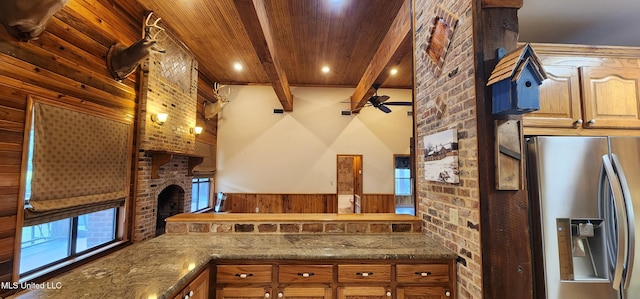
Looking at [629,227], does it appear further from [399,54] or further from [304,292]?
[399,54]

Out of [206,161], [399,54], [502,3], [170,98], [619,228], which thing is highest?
[399,54]

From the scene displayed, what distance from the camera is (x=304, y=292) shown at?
1846 mm

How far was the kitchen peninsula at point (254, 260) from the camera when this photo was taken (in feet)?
4.71

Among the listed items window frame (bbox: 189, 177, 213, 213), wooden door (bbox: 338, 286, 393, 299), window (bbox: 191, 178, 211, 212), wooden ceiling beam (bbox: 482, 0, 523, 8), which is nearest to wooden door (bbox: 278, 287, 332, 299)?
wooden door (bbox: 338, 286, 393, 299)

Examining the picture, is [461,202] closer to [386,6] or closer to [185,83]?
[386,6]

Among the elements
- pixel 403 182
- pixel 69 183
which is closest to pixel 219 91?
pixel 69 183

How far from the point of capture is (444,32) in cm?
192

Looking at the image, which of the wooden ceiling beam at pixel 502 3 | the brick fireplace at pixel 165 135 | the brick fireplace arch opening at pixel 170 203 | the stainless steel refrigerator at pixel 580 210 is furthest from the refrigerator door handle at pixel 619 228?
the brick fireplace arch opening at pixel 170 203

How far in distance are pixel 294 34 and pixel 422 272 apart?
3690 millimetres

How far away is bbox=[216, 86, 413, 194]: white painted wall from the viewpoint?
6656mm

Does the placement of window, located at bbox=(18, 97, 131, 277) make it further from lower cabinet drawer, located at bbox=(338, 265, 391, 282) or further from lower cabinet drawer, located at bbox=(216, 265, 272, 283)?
lower cabinet drawer, located at bbox=(338, 265, 391, 282)

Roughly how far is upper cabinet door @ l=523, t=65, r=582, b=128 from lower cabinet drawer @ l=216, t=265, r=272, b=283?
2210mm

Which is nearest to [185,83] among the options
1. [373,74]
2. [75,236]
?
[75,236]

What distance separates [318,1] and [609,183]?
3.19 m
